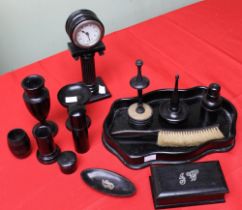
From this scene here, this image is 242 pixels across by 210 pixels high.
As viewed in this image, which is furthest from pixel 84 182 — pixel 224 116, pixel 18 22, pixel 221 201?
pixel 18 22

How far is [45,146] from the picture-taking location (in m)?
0.87

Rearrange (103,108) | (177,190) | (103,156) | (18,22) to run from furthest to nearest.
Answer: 1. (18,22)
2. (103,108)
3. (103,156)
4. (177,190)

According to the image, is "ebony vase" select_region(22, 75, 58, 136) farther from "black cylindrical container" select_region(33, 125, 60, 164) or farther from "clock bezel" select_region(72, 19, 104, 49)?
"clock bezel" select_region(72, 19, 104, 49)

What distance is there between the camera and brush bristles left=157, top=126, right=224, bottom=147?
905 millimetres

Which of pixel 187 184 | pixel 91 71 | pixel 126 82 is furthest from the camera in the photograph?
pixel 126 82

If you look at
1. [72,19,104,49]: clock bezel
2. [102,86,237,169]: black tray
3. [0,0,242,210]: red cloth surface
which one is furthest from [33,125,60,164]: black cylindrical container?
[72,19,104,49]: clock bezel

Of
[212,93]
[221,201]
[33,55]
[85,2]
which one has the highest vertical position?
[85,2]

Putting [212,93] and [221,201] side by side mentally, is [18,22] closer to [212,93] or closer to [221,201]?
[212,93]

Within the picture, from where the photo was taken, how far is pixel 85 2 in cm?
173

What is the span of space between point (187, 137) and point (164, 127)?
0.08 m

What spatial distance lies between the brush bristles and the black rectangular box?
0.08 m

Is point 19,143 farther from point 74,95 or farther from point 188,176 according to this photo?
point 188,176

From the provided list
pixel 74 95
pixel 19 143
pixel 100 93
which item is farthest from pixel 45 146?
pixel 100 93

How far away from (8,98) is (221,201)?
75cm
